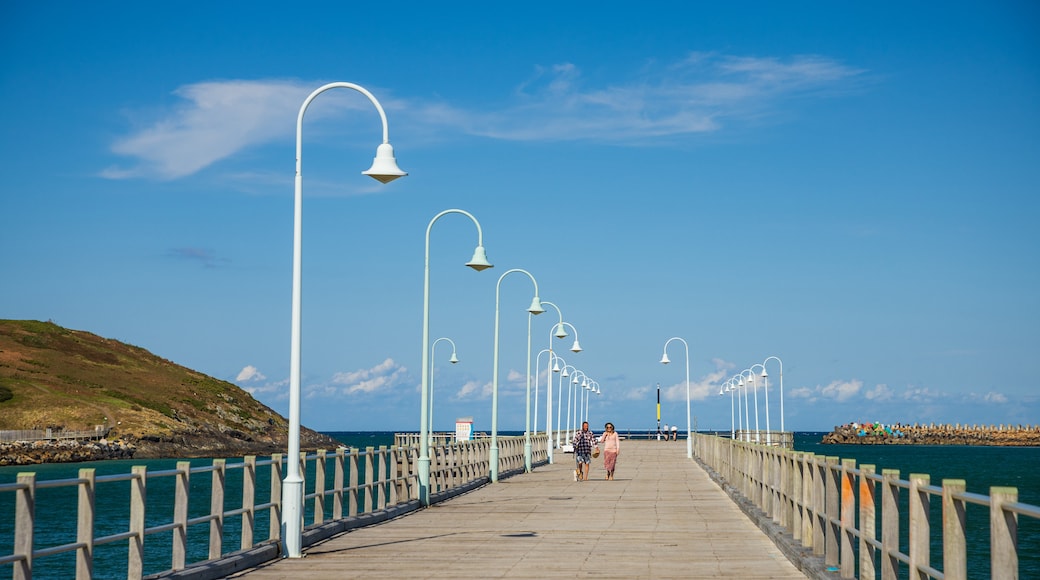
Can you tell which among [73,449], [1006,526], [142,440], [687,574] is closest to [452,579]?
[687,574]

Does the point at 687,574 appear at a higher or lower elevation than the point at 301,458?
lower

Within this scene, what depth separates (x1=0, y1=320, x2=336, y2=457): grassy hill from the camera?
474 feet

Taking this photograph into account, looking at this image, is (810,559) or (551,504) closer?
(810,559)

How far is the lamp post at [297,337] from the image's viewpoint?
54.2ft

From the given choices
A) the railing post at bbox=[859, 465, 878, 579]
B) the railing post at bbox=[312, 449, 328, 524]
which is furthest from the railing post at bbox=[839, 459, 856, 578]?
the railing post at bbox=[312, 449, 328, 524]

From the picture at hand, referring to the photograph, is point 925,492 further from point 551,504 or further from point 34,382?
point 34,382

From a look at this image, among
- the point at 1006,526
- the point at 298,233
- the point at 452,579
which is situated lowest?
the point at 452,579

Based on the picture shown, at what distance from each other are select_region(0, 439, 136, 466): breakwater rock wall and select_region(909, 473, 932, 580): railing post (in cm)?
12617

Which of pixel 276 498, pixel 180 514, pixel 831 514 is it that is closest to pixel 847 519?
pixel 831 514

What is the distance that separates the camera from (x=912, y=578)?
33.0 feet

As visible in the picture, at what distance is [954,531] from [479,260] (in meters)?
22.0

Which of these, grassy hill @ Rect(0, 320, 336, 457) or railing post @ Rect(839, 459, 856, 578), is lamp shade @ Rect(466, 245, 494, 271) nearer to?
railing post @ Rect(839, 459, 856, 578)

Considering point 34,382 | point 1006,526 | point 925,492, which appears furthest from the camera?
point 34,382

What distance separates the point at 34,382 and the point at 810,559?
153 m
